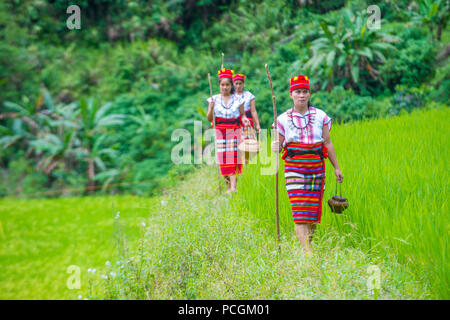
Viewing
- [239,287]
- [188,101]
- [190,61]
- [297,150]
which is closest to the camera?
[239,287]

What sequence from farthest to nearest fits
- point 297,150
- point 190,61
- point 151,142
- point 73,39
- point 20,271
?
point 73,39, point 190,61, point 151,142, point 20,271, point 297,150

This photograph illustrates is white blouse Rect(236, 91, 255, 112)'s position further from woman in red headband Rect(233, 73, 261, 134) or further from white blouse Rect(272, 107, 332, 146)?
white blouse Rect(272, 107, 332, 146)

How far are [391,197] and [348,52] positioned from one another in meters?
5.06

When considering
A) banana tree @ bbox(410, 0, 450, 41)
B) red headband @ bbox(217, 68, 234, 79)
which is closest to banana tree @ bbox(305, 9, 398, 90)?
banana tree @ bbox(410, 0, 450, 41)

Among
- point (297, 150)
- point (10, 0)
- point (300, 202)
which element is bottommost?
point (300, 202)

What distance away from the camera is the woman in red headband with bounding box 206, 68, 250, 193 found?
4.34 m

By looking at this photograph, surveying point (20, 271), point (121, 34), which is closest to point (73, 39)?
point (121, 34)

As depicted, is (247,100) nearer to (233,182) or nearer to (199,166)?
(233,182)

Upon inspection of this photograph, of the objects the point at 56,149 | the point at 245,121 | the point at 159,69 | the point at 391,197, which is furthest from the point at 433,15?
the point at 56,149

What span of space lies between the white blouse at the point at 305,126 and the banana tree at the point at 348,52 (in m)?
4.68

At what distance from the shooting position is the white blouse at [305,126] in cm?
277

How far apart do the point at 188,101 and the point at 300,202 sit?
22.6ft
